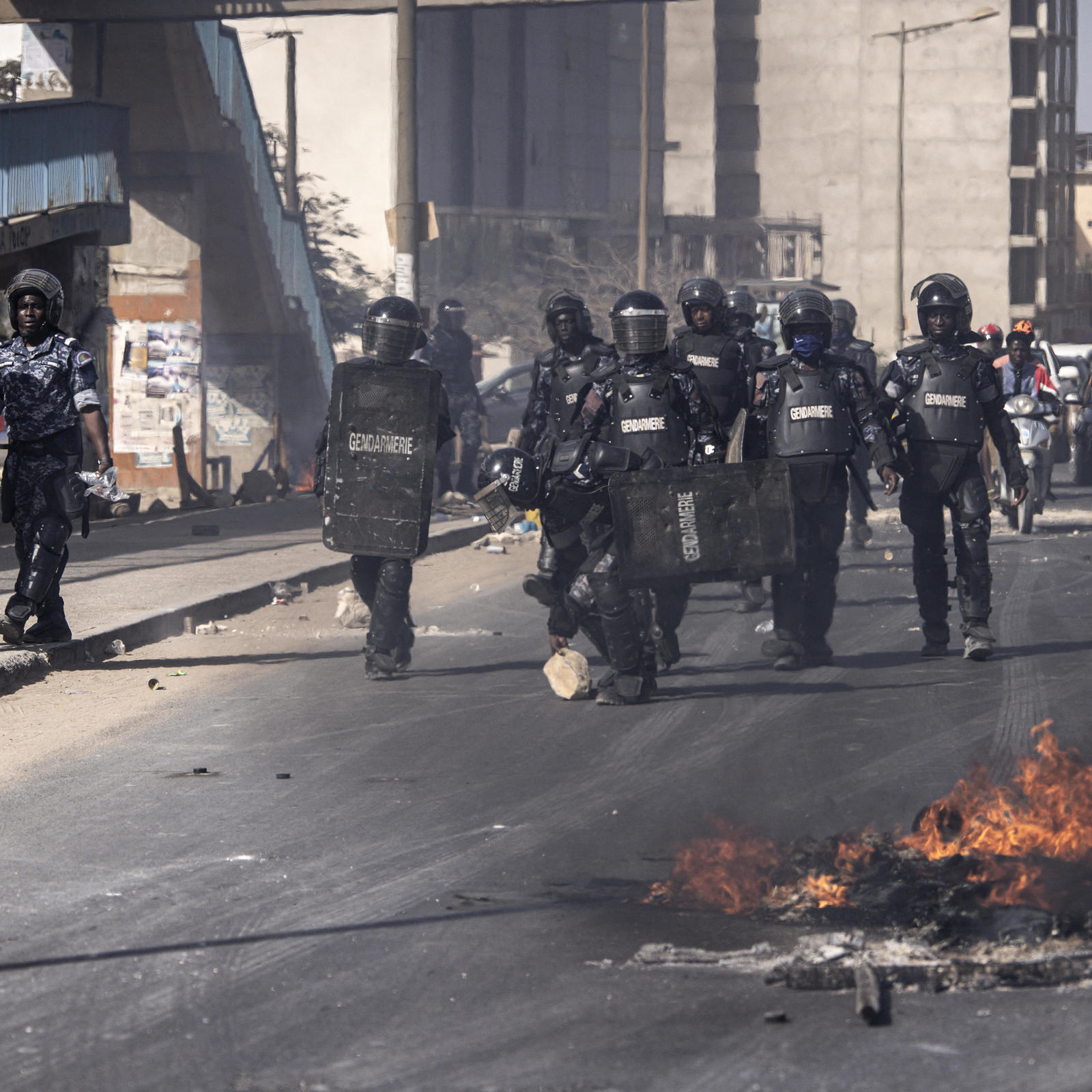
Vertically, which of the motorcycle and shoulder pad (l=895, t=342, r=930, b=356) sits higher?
shoulder pad (l=895, t=342, r=930, b=356)

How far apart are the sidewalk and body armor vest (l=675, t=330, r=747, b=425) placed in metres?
3.37

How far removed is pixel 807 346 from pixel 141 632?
4.03m

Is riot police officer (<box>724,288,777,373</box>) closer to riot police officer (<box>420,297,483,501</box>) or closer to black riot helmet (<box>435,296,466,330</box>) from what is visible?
riot police officer (<box>420,297,483,501</box>)

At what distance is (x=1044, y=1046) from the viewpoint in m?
3.55

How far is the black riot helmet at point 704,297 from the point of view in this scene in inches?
391

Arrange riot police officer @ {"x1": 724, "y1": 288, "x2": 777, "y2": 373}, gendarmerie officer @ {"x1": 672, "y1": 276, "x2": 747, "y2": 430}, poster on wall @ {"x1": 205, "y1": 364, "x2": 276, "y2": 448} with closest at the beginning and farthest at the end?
1. gendarmerie officer @ {"x1": 672, "y1": 276, "x2": 747, "y2": 430}
2. riot police officer @ {"x1": 724, "y1": 288, "x2": 777, "y2": 373}
3. poster on wall @ {"x1": 205, "y1": 364, "x2": 276, "y2": 448}

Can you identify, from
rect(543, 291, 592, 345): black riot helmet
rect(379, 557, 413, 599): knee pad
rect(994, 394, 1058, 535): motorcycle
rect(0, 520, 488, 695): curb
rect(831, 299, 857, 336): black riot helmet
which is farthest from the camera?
rect(994, 394, 1058, 535): motorcycle

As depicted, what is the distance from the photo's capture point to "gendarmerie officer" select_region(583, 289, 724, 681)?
808cm

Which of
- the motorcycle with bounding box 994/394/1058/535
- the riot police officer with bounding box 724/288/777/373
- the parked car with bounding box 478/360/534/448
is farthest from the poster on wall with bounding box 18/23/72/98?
the parked car with bounding box 478/360/534/448

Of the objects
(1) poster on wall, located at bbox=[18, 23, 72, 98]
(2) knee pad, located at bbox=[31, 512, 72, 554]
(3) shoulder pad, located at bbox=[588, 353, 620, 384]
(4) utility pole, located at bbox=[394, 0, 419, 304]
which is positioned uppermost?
(1) poster on wall, located at bbox=[18, 23, 72, 98]

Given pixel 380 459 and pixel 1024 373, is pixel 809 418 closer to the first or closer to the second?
pixel 380 459

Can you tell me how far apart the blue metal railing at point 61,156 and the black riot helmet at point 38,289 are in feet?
21.6

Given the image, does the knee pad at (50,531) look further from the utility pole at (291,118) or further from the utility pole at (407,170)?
the utility pole at (291,118)

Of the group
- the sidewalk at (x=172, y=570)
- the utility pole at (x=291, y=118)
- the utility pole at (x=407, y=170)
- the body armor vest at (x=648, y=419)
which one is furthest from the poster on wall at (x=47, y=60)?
the utility pole at (x=291, y=118)
